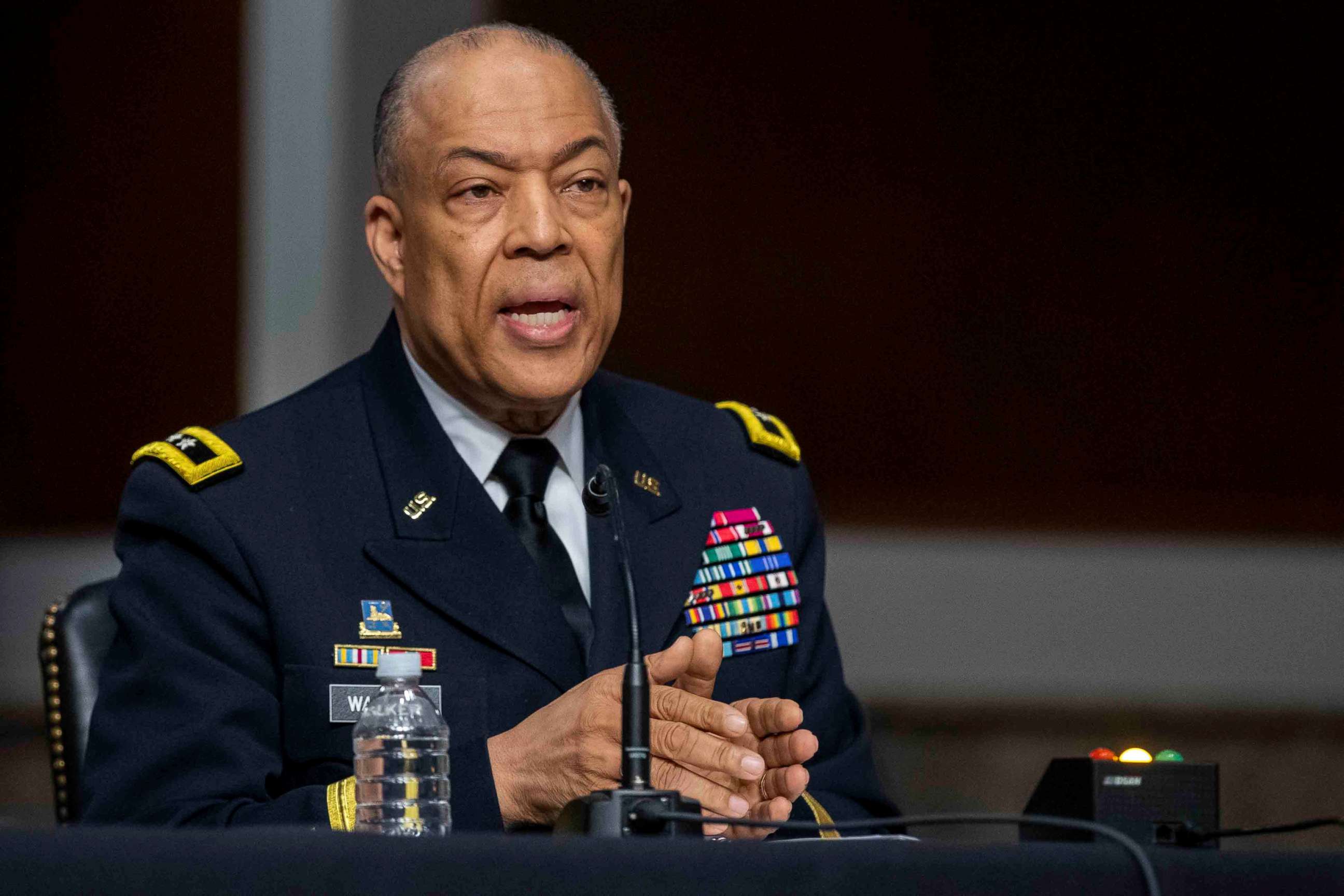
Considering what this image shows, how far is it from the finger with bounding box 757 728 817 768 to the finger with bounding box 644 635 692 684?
0.44 feet

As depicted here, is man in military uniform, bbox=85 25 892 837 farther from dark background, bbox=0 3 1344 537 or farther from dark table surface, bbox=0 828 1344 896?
dark background, bbox=0 3 1344 537

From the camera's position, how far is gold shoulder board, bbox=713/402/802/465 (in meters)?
2.19

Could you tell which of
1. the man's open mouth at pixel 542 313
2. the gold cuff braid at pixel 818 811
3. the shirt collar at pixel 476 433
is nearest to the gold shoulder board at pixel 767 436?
the shirt collar at pixel 476 433

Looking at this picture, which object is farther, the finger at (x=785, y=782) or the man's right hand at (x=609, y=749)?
the finger at (x=785, y=782)

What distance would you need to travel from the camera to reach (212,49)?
3.52m

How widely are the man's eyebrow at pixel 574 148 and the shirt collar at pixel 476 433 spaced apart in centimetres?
28

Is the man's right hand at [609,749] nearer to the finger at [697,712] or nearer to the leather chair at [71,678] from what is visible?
the finger at [697,712]

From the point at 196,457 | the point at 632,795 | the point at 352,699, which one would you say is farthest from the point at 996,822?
the point at 196,457

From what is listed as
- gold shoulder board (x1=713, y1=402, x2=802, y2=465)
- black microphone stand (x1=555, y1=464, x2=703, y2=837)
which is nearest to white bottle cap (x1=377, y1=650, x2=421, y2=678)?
black microphone stand (x1=555, y1=464, x2=703, y2=837)

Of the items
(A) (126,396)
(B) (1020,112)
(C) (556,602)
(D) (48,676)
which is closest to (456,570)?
(C) (556,602)

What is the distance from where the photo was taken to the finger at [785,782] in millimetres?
1587

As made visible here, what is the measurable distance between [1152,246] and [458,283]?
2.25m

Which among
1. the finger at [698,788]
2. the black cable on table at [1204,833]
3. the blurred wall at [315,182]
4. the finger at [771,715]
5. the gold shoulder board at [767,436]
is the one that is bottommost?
the black cable on table at [1204,833]

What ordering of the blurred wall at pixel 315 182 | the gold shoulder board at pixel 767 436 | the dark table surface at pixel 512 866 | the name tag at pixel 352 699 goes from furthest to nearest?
the blurred wall at pixel 315 182, the gold shoulder board at pixel 767 436, the name tag at pixel 352 699, the dark table surface at pixel 512 866
